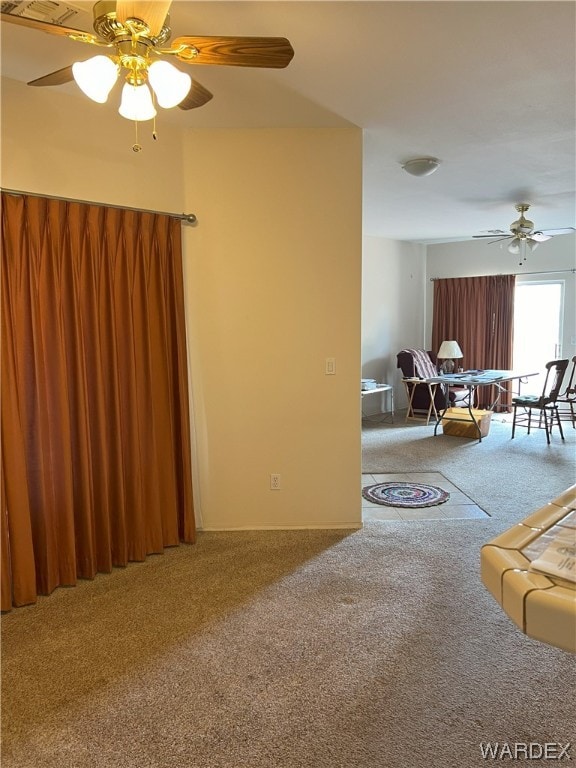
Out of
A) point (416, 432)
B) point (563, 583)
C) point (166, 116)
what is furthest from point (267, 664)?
point (416, 432)

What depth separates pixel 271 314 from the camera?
3.51 meters

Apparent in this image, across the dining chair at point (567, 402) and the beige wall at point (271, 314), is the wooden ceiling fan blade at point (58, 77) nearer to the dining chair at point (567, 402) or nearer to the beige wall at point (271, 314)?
the beige wall at point (271, 314)

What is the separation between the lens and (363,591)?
9.16ft

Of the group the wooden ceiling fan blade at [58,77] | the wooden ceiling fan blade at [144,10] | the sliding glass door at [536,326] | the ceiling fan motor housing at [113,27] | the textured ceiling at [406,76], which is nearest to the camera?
the wooden ceiling fan blade at [144,10]

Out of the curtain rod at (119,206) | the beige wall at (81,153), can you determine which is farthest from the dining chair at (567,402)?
the beige wall at (81,153)

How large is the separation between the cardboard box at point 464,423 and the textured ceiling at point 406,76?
2.96 meters

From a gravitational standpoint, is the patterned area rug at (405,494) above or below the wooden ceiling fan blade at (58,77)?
below

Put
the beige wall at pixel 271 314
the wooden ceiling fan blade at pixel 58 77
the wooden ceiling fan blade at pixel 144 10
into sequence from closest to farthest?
the wooden ceiling fan blade at pixel 144 10
the wooden ceiling fan blade at pixel 58 77
the beige wall at pixel 271 314

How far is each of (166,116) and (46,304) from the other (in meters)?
1.33

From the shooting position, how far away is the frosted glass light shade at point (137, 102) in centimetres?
184

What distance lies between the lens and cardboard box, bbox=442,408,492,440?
6438 mm

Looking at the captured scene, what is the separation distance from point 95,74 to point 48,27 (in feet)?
0.63

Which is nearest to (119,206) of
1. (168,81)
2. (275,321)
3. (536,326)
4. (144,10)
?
(275,321)

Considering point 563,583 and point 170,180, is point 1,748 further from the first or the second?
point 170,180
